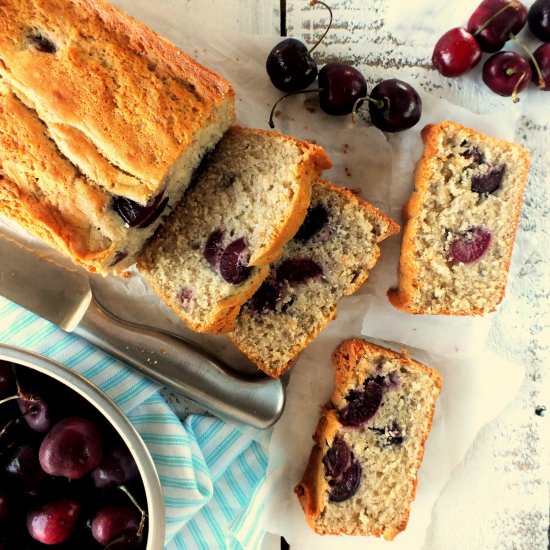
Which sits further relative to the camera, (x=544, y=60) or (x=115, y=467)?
(x=544, y=60)

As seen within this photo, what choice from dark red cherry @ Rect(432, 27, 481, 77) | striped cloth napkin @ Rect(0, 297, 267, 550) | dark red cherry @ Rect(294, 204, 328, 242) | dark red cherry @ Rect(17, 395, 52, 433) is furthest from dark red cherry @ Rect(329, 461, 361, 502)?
dark red cherry @ Rect(432, 27, 481, 77)

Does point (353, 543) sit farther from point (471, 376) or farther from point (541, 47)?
point (541, 47)

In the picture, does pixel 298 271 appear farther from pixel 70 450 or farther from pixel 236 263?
pixel 70 450

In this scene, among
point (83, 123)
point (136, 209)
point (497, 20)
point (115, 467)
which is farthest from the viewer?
point (497, 20)

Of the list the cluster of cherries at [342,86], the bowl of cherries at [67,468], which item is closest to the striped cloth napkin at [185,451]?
the bowl of cherries at [67,468]

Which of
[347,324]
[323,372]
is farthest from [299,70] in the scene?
[323,372]

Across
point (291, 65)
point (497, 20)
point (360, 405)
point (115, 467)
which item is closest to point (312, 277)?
point (360, 405)

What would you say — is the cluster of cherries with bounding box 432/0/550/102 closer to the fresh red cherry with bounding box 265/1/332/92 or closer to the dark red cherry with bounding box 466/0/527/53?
the dark red cherry with bounding box 466/0/527/53
